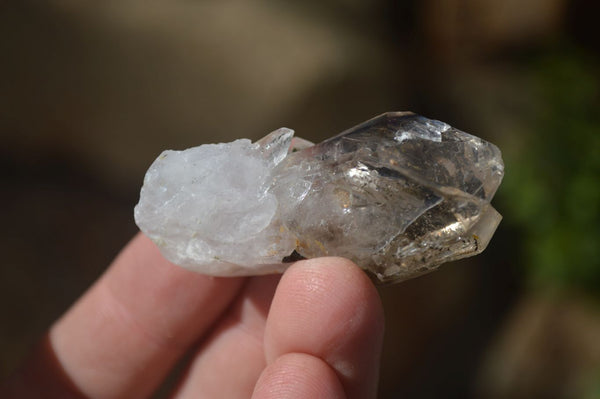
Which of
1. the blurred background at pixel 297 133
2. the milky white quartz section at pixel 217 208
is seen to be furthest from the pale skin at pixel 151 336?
the blurred background at pixel 297 133

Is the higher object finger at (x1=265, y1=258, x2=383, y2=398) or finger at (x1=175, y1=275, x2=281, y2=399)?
finger at (x1=265, y1=258, x2=383, y2=398)

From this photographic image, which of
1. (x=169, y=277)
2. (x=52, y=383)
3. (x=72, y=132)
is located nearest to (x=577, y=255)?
(x=169, y=277)

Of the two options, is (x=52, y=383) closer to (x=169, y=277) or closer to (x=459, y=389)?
(x=169, y=277)

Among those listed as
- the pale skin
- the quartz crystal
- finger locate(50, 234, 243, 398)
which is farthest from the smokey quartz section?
finger locate(50, 234, 243, 398)

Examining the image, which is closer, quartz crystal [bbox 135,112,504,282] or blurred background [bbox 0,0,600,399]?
quartz crystal [bbox 135,112,504,282]

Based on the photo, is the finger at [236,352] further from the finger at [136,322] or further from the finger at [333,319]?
the finger at [333,319]

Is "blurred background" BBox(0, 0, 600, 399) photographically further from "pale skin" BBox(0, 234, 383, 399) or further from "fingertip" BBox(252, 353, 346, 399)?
"fingertip" BBox(252, 353, 346, 399)

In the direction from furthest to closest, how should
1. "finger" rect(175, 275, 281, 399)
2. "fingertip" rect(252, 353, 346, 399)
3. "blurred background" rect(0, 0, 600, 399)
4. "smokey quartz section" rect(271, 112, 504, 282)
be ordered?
"blurred background" rect(0, 0, 600, 399) < "finger" rect(175, 275, 281, 399) < "smokey quartz section" rect(271, 112, 504, 282) < "fingertip" rect(252, 353, 346, 399)
